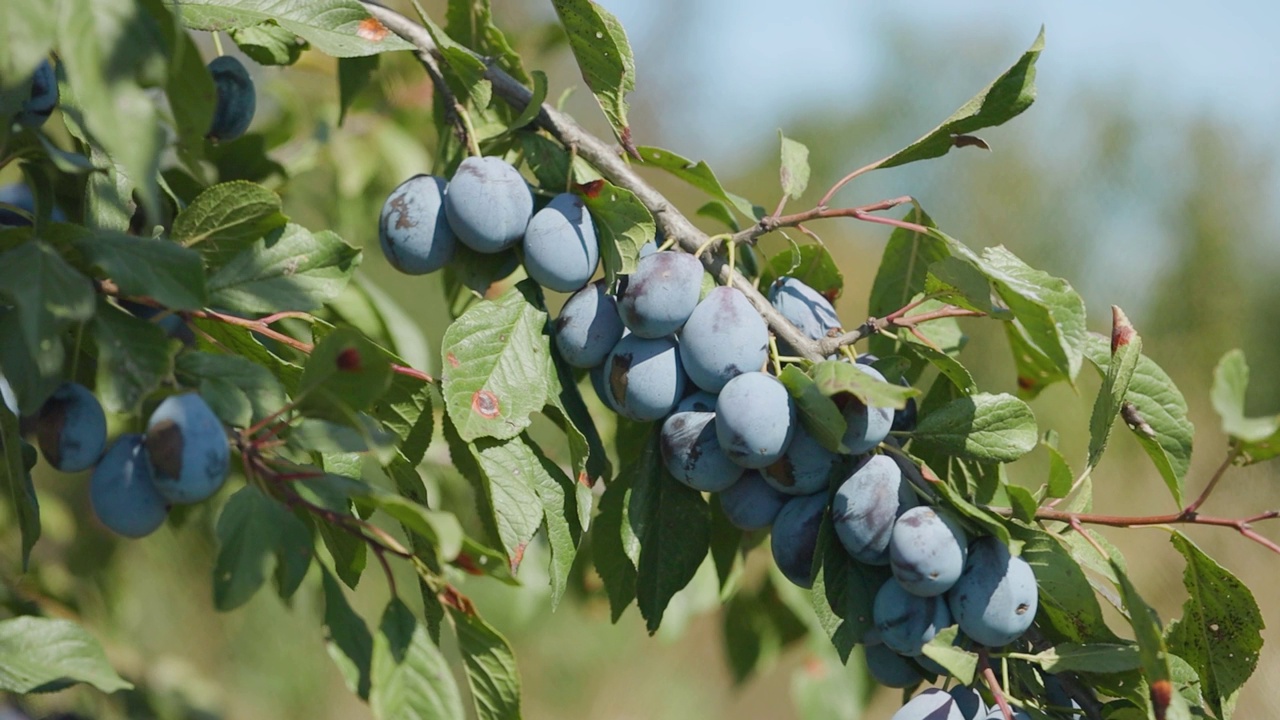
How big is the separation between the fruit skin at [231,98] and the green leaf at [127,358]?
0.29 m

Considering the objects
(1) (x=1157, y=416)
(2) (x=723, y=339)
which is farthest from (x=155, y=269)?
(1) (x=1157, y=416)

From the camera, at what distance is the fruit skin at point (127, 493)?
459 mm

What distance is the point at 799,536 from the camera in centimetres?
60

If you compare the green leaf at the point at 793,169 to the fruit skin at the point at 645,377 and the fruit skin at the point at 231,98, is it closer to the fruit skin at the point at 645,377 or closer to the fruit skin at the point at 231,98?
the fruit skin at the point at 645,377

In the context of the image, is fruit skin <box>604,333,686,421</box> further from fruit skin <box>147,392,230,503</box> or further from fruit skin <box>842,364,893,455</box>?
fruit skin <box>147,392,230,503</box>

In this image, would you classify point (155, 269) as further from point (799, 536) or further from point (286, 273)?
point (799, 536)

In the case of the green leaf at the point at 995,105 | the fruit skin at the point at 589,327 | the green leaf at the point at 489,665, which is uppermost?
the green leaf at the point at 995,105

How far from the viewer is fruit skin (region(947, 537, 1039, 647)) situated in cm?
54

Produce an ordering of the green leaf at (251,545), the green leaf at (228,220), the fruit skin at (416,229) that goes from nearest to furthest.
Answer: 1. the green leaf at (251,545)
2. the green leaf at (228,220)
3. the fruit skin at (416,229)

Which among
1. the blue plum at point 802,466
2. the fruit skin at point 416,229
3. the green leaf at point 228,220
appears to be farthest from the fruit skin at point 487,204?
the blue plum at point 802,466

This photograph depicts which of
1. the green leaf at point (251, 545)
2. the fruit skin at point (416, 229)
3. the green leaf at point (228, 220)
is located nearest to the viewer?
the green leaf at point (251, 545)

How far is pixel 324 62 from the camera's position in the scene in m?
1.18

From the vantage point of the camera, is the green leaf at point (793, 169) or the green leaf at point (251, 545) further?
the green leaf at point (793, 169)

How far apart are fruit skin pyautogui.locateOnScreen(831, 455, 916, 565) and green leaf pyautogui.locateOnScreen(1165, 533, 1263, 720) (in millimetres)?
162
